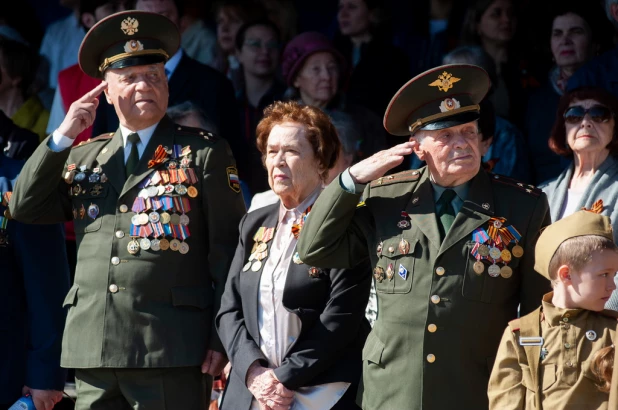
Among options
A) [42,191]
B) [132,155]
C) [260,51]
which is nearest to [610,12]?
[260,51]

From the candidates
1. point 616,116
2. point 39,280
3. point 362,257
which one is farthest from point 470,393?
point 39,280

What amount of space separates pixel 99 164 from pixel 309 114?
97cm

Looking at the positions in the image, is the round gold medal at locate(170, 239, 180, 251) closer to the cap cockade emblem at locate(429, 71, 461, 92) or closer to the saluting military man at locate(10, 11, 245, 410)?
the saluting military man at locate(10, 11, 245, 410)

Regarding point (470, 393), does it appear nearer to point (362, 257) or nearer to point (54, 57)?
point (362, 257)

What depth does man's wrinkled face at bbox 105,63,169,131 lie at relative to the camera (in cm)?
478

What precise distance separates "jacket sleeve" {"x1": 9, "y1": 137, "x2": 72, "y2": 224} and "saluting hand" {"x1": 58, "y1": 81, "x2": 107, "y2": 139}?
0.27 ft

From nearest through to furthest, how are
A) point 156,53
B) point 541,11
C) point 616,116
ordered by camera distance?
point 156,53, point 616,116, point 541,11

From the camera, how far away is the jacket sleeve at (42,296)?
16.8 feet

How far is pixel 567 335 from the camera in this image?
3.62 meters

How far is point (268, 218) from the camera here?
464cm

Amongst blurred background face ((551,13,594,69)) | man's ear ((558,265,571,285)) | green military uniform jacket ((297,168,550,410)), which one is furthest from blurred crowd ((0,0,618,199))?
man's ear ((558,265,571,285))

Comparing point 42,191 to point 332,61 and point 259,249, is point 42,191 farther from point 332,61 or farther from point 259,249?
point 332,61

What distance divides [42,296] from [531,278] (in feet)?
7.95

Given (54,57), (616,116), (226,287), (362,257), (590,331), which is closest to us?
(590,331)
